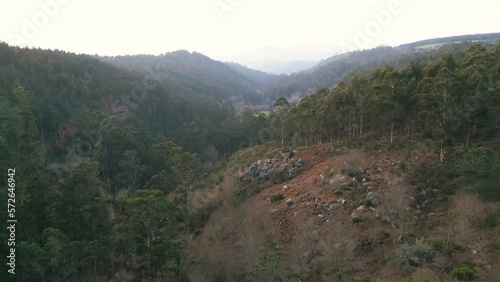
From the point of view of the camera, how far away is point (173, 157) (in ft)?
108

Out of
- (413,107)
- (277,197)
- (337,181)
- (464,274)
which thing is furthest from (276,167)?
(464,274)

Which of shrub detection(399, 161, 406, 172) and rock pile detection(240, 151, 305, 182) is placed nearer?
shrub detection(399, 161, 406, 172)

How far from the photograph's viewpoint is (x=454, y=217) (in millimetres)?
21172

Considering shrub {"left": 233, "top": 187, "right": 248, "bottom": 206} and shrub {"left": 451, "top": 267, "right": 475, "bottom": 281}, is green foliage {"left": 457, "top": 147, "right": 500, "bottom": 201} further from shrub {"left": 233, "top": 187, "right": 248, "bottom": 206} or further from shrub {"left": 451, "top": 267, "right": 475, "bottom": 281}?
shrub {"left": 233, "top": 187, "right": 248, "bottom": 206}

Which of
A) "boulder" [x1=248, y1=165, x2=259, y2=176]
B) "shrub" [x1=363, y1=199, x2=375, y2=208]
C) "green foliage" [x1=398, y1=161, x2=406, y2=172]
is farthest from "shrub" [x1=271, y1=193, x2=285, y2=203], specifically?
"green foliage" [x1=398, y1=161, x2=406, y2=172]

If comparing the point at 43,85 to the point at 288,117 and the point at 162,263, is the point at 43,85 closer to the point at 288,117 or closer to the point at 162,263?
the point at 288,117

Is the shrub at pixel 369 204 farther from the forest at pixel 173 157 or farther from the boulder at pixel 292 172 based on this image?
the boulder at pixel 292 172

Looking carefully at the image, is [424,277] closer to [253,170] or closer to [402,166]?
[402,166]

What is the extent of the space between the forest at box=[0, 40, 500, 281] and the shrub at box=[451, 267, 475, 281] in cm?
262

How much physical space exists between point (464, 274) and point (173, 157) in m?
23.2

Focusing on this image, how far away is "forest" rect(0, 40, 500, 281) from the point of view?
61.8 ft

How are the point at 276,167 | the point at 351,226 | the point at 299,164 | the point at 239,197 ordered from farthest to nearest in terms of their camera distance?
the point at 276,167
the point at 299,164
the point at 239,197
the point at 351,226

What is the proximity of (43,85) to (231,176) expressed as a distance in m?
43.6

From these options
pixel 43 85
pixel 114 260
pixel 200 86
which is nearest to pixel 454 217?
pixel 114 260
